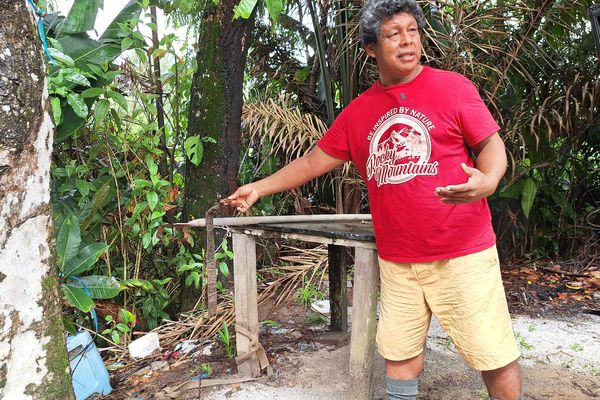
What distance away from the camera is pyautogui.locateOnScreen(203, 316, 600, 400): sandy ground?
96.8 inches

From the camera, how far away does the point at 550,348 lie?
2988mm

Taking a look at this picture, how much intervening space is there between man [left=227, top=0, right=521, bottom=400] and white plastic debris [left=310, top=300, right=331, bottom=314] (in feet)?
5.42

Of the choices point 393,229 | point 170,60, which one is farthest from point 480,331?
point 170,60

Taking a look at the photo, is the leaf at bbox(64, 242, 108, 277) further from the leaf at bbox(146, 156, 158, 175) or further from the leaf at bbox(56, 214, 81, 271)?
the leaf at bbox(146, 156, 158, 175)

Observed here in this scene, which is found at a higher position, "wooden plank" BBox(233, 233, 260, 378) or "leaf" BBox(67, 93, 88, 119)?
"leaf" BBox(67, 93, 88, 119)

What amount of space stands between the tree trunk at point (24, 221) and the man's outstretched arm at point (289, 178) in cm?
80

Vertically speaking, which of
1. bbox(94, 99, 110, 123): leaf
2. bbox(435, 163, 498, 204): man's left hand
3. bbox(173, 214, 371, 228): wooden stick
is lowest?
bbox(173, 214, 371, 228): wooden stick

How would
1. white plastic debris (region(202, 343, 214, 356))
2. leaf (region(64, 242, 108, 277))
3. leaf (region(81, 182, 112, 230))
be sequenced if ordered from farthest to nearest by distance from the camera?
leaf (region(81, 182, 112, 230)) < white plastic debris (region(202, 343, 214, 356)) < leaf (region(64, 242, 108, 277))

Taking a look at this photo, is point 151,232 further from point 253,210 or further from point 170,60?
point 170,60

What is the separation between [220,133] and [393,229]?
160 cm

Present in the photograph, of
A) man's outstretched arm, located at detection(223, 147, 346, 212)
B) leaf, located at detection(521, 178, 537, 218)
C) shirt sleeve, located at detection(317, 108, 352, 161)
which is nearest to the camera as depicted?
shirt sleeve, located at detection(317, 108, 352, 161)

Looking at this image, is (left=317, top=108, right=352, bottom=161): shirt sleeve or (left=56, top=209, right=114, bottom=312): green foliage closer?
(left=317, top=108, right=352, bottom=161): shirt sleeve

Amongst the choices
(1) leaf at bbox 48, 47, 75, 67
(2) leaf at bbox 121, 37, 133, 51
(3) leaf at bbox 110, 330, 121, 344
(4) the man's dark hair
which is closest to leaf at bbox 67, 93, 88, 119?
(1) leaf at bbox 48, 47, 75, 67

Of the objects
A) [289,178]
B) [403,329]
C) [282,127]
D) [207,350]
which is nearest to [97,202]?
[207,350]
